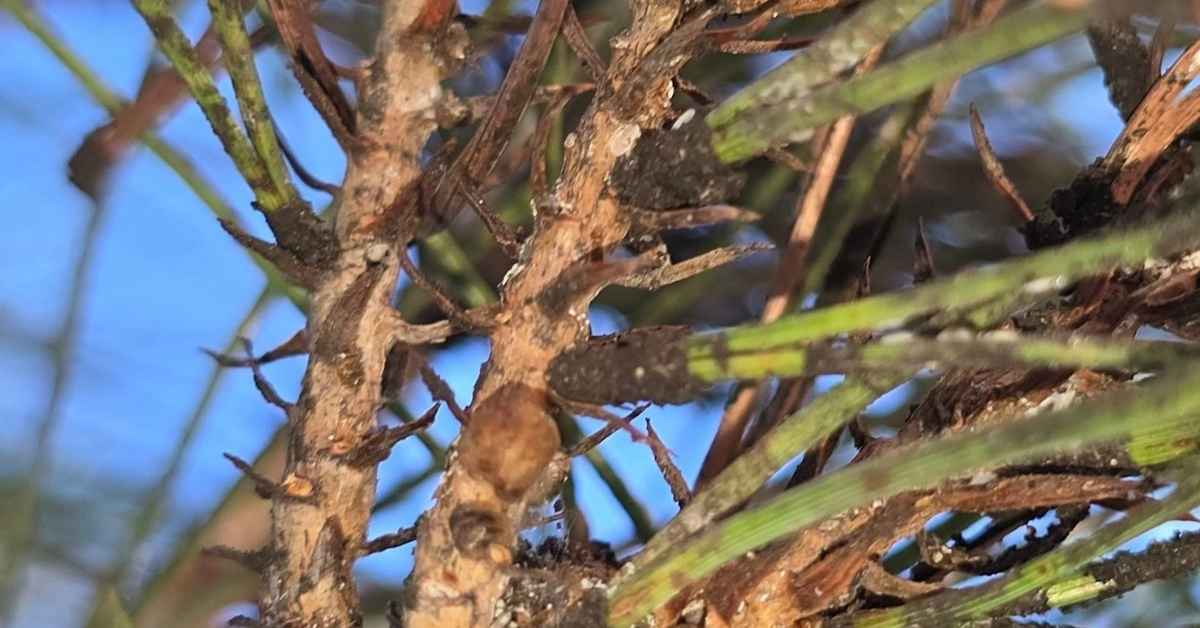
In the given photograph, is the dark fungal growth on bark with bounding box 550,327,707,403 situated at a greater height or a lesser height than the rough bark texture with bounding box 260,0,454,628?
lesser

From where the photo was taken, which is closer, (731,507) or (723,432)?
(731,507)

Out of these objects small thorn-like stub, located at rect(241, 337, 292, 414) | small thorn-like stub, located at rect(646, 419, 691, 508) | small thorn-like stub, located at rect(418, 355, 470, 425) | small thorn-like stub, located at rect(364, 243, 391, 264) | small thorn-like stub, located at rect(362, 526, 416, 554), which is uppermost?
small thorn-like stub, located at rect(364, 243, 391, 264)

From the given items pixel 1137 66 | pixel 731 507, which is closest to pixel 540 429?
pixel 731 507

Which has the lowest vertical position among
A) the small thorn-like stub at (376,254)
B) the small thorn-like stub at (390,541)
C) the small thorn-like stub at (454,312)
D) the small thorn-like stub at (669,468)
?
the small thorn-like stub at (669,468)

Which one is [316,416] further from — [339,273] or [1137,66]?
[1137,66]

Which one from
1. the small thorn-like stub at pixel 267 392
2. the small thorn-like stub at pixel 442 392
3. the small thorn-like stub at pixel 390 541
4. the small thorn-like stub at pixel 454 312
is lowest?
the small thorn-like stub at pixel 390 541

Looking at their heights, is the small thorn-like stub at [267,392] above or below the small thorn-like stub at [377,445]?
above
